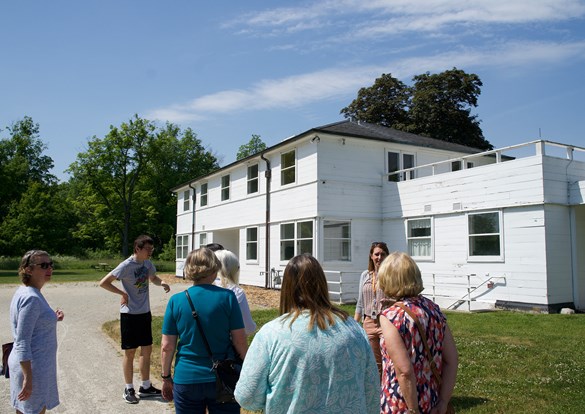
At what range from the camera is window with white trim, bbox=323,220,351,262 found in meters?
19.0

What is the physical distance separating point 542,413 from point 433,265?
12170 mm

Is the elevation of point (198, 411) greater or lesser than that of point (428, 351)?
lesser

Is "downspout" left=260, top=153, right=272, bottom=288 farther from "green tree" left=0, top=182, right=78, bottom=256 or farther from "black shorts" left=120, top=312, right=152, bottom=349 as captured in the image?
"green tree" left=0, top=182, right=78, bottom=256

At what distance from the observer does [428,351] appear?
10.2 feet

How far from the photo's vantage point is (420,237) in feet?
→ 58.0

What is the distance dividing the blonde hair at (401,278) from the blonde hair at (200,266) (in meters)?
1.22

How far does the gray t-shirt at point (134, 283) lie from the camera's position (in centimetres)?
613

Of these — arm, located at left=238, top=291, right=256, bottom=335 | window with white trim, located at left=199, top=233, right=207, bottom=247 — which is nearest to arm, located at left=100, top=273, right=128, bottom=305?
arm, located at left=238, top=291, right=256, bottom=335

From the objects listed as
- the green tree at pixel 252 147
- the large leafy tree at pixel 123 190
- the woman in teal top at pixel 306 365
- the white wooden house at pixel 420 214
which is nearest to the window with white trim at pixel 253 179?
the white wooden house at pixel 420 214

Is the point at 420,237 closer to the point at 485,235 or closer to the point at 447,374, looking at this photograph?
the point at 485,235

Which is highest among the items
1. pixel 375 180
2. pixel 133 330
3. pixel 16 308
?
pixel 375 180

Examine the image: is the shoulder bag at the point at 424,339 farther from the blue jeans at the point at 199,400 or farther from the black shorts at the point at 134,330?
the black shorts at the point at 134,330

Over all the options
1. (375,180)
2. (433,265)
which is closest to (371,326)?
(433,265)

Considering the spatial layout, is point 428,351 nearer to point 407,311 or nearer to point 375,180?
point 407,311
